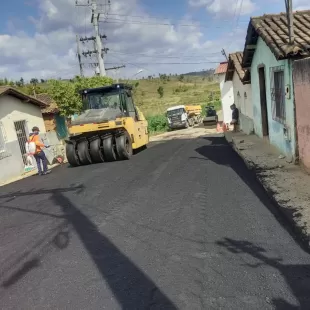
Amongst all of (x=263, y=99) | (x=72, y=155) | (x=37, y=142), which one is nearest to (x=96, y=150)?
(x=72, y=155)

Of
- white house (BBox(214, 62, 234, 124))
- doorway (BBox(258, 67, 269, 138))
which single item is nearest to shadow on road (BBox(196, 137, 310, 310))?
doorway (BBox(258, 67, 269, 138))

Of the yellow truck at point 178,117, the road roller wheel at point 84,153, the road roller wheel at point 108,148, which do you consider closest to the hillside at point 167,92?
the yellow truck at point 178,117

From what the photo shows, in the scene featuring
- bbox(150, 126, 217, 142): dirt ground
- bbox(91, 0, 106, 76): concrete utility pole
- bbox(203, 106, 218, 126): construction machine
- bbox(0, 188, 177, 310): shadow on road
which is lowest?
bbox(150, 126, 217, 142): dirt ground

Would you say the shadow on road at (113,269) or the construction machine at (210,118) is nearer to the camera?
the shadow on road at (113,269)

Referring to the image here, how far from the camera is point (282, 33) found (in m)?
9.20

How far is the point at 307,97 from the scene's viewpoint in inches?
280

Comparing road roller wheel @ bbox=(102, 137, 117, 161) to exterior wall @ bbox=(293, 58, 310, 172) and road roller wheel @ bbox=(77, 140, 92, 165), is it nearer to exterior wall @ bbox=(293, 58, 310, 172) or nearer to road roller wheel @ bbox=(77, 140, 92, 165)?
road roller wheel @ bbox=(77, 140, 92, 165)

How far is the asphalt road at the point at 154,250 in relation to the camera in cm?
362

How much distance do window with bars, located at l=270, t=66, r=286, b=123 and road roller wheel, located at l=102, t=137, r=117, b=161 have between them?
5.72 metres

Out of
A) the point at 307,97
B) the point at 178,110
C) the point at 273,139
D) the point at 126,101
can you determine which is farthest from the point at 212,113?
the point at 307,97

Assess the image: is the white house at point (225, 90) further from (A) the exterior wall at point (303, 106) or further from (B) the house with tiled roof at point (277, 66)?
(A) the exterior wall at point (303, 106)

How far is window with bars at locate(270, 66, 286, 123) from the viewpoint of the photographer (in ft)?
31.2

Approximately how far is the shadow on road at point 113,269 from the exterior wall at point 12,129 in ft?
31.1

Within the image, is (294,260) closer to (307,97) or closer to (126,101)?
(307,97)
